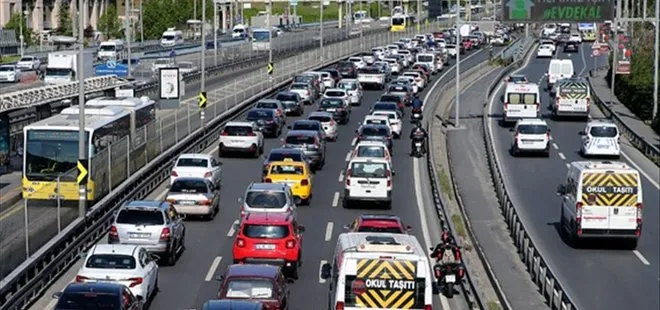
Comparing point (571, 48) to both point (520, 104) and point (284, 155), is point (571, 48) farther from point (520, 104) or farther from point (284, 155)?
point (284, 155)

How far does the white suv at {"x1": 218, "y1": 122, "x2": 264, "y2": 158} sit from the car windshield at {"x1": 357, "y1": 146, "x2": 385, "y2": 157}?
667 centimetres

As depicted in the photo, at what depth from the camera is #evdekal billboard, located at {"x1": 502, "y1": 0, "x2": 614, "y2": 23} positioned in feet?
186

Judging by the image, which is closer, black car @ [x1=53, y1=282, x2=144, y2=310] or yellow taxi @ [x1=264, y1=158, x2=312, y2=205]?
black car @ [x1=53, y1=282, x2=144, y2=310]

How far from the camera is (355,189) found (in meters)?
38.7

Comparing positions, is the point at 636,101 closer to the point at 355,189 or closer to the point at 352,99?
the point at 352,99

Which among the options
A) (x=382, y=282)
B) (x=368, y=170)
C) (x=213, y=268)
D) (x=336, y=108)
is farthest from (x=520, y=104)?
(x=382, y=282)

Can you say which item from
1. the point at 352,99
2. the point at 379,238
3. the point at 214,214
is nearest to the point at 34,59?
the point at 352,99

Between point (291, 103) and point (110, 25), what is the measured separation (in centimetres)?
8513

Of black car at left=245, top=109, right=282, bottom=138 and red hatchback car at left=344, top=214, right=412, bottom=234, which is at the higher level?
black car at left=245, top=109, right=282, bottom=138

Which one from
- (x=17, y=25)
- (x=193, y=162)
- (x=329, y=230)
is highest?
(x=17, y=25)

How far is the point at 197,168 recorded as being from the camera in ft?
132

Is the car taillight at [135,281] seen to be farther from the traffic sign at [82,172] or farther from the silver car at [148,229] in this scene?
the traffic sign at [82,172]

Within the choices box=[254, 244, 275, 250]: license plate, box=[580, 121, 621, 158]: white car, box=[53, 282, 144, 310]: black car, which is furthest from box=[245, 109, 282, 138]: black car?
box=[53, 282, 144, 310]: black car

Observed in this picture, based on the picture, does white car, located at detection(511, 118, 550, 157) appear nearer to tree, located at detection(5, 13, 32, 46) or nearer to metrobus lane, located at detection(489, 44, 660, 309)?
metrobus lane, located at detection(489, 44, 660, 309)
